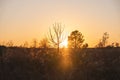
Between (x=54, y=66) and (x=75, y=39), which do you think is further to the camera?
(x=75, y=39)

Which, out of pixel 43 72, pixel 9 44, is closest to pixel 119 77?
pixel 43 72

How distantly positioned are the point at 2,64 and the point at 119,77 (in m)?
7.58

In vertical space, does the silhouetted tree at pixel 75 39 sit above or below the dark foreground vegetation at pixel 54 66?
above

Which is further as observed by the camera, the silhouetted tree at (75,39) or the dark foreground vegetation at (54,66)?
the silhouetted tree at (75,39)

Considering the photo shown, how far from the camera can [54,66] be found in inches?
955

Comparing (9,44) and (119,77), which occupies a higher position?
(9,44)

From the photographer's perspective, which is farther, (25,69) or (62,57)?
(62,57)

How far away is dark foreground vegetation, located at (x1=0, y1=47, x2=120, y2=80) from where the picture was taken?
22.1m

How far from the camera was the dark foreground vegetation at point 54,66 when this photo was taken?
872 inches

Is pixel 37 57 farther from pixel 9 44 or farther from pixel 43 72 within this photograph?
pixel 9 44

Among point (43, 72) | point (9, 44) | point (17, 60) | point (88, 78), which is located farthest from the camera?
point (9, 44)

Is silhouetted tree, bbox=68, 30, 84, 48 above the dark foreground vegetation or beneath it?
above

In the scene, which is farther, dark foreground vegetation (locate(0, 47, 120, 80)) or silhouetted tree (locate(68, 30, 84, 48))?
silhouetted tree (locate(68, 30, 84, 48))

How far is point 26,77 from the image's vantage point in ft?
73.0
